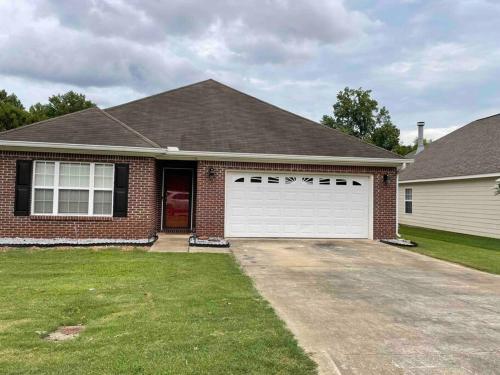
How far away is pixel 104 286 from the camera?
671 cm

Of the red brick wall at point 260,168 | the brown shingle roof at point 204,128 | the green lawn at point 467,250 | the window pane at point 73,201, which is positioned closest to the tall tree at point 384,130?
the green lawn at point 467,250

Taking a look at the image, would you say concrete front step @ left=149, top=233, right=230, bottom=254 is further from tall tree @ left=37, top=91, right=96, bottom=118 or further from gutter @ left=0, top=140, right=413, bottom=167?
tall tree @ left=37, top=91, right=96, bottom=118

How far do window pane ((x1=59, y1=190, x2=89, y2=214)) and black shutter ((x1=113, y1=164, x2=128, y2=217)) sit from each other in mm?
782

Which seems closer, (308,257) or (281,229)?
(308,257)

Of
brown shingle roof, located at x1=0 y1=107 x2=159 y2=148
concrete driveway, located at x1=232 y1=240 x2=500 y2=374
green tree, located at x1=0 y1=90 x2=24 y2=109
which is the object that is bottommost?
concrete driveway, located at x1=232 y1=240 x2=500 y2=374

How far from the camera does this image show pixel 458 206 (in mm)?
18375

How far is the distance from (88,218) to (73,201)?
24.2 inches

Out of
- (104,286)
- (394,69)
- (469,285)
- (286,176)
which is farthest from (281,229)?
(394,69)

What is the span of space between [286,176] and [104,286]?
7930 millimetres

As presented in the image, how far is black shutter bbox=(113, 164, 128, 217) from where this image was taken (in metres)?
11.7

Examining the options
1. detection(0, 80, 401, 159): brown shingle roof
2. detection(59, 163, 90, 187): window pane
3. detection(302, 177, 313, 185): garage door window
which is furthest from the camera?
detection(302, 177, 313, 185): garage door window

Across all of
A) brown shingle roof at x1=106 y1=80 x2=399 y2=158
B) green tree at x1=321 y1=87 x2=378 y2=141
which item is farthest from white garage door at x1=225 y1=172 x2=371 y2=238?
green tree at x1=321 y1=87 x2=378 y2=141

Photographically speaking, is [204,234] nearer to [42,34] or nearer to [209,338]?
[209,338]

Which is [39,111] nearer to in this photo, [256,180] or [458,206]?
[256,180]
